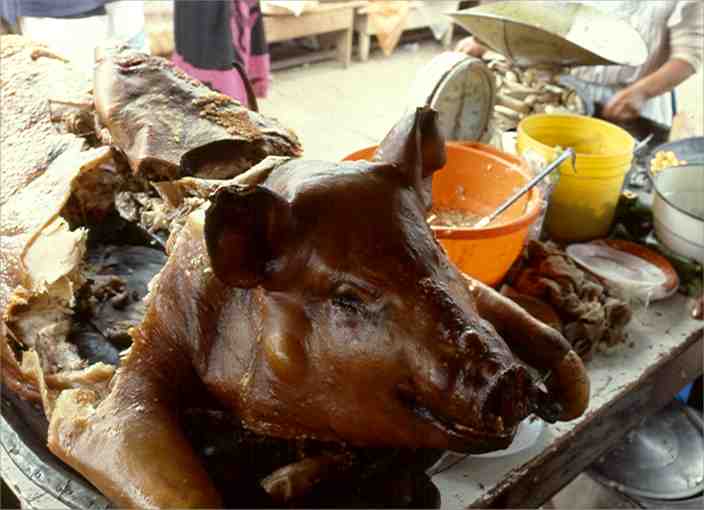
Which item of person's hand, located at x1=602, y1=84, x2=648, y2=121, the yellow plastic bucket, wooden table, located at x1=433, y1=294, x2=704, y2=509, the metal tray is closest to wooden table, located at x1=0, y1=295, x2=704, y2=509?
wooden table, located at x1=433, y1=294, x2=704, y2=509

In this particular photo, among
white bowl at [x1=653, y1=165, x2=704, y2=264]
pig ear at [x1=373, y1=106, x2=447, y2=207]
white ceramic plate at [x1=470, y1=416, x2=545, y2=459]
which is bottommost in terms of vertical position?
white ceramic plate at [x1=470, y1=416, x2=545, y2=459]

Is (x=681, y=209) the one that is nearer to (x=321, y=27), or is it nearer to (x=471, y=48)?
(x=471, y=48)

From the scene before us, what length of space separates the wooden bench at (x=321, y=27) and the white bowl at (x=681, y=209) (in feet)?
12.1

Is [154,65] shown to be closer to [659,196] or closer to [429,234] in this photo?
[429,234]

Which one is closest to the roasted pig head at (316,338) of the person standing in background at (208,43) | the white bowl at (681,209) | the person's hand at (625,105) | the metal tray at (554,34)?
the white bowl at (681,209)

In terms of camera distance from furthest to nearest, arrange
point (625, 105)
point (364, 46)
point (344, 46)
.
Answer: point (364, 46) → point (344, 46) → point (625, 105)

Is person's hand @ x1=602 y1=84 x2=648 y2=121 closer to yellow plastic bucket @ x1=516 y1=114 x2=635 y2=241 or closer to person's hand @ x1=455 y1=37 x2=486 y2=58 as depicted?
person's hand @ x1=455 y1=37 x2=486 y2=58

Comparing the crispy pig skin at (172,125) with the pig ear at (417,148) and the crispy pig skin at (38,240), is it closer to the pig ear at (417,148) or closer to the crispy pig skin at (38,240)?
the crispy pig skin at (38,240)

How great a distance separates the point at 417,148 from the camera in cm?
80

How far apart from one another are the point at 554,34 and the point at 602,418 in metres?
1.00

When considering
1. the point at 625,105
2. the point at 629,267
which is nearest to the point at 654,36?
the point at 625,105

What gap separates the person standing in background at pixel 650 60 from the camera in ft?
8.43

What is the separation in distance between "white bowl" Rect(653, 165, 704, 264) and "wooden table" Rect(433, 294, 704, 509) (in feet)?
0.43

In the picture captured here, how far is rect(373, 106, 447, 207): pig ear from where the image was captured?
0.79 metres
